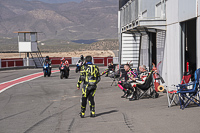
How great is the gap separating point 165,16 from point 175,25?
5.56ft

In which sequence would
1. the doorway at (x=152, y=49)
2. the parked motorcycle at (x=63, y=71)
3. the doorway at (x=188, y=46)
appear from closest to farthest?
the doorway at (x=188, y=46), the doorway at (x=152, y=49), the parked motorcycle at (x=63, y=71)

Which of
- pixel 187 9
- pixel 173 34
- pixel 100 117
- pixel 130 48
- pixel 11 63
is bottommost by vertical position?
pixel 100 117

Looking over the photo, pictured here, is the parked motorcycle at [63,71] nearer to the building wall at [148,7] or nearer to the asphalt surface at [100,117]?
the building wall at [148,7]

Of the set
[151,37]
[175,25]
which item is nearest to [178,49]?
[175,25]

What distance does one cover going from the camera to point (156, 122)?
30.3 ft

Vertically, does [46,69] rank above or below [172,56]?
below

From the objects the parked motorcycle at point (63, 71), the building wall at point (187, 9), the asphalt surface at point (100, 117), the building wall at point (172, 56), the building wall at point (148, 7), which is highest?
the building wall at point (148, 7)

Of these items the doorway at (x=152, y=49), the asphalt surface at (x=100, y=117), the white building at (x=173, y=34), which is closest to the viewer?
the asphalt surface at (x=100, y=117)

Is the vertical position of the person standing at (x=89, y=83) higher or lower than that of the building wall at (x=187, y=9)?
lower

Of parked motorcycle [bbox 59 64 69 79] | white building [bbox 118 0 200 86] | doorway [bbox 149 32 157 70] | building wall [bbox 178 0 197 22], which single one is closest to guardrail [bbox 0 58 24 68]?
parked motorcycle [bbox 59 64 69 79]

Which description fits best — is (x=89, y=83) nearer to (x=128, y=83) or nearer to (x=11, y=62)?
(x=128, y=83)

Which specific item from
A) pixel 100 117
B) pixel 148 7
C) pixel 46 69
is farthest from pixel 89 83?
pixel 46 69

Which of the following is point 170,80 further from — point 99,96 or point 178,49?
point 99,96

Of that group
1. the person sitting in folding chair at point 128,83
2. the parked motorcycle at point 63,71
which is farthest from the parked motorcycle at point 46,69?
the person sitting in folding chair at point 128,83
